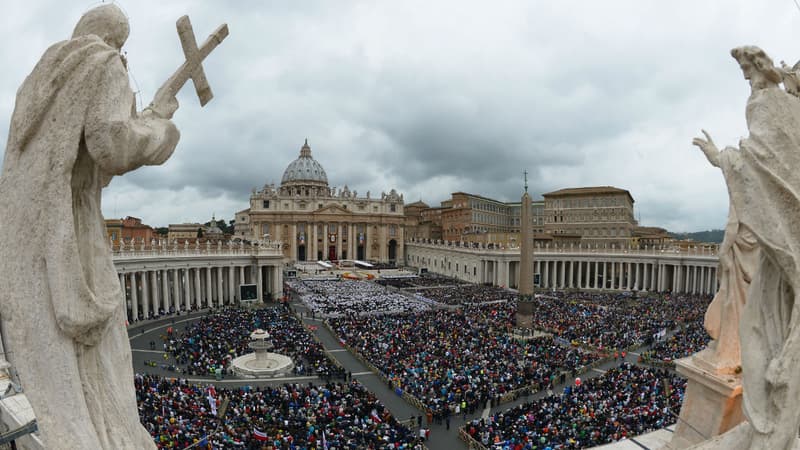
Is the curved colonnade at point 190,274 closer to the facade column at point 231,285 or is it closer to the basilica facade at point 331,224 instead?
the facade column at point 231,285

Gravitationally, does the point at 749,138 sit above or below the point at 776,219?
above

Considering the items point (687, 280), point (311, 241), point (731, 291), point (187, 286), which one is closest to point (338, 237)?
point (311, 241)

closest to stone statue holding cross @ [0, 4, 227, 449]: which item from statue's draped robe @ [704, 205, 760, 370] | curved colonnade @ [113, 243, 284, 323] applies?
statue's draped robe @ [704, 205, 760, 370]

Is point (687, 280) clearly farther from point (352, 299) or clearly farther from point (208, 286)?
point (208, 286)

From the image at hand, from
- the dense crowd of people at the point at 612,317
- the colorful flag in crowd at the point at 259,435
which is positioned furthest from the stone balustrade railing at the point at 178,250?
the dense crowd of people at the point at 612,317

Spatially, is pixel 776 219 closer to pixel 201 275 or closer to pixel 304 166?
pixel 201 275

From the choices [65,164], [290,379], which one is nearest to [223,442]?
[290,379]
